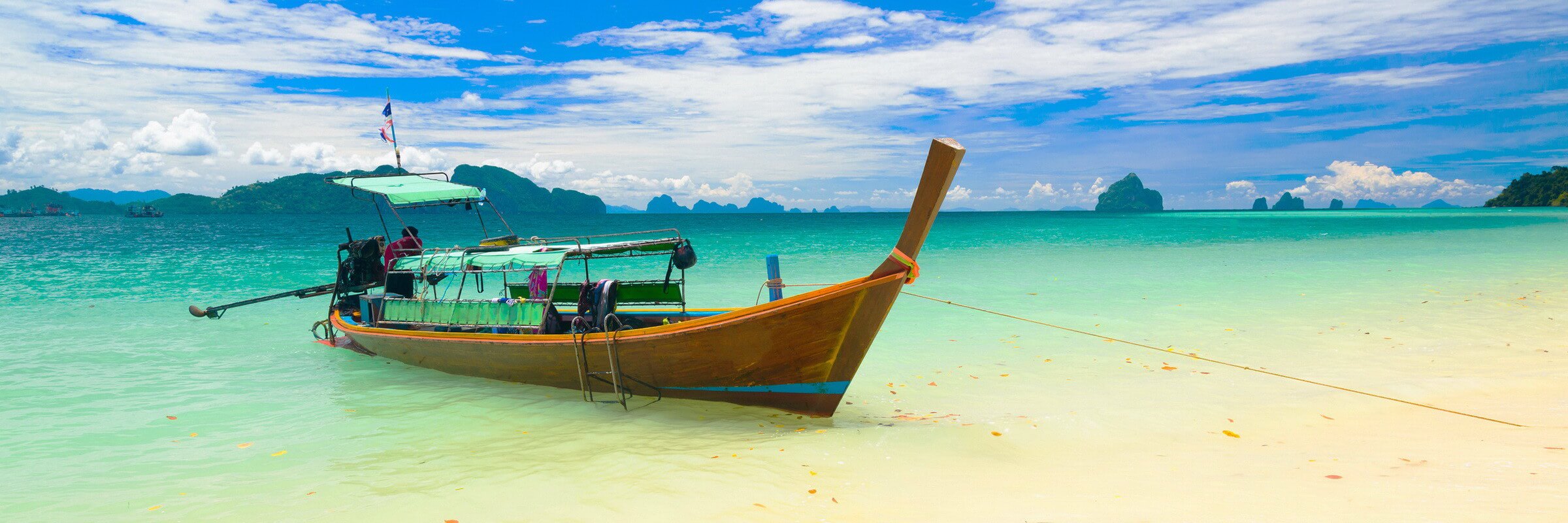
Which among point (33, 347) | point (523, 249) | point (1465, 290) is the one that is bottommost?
point (33, 347)

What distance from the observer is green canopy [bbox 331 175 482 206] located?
1100 cm

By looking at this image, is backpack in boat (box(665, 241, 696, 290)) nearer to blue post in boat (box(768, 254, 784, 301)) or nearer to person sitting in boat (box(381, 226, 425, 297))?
blue post in boat (box(768, 254, 784, 301))

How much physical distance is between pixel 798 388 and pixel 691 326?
46.5 inches

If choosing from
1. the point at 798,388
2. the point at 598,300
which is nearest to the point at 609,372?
the point at 598,300

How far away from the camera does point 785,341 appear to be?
6.77 meters

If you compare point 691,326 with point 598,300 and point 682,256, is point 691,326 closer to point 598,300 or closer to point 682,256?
point 682,256

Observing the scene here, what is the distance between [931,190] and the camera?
5.70m

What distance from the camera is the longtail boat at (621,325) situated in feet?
21.1

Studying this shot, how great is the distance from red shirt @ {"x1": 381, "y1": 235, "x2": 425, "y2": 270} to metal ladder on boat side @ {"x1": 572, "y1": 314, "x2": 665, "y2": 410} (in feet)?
14.3

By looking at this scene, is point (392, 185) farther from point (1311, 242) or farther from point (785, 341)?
point (1311, 242)

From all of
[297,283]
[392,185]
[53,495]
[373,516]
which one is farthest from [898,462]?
[297,283]

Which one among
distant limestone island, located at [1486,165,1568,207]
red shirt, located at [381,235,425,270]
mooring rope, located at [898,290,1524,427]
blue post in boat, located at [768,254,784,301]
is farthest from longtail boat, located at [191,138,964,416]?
distant limestone island, located at [1486,165,1568,207]

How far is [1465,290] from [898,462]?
1638 centimetres

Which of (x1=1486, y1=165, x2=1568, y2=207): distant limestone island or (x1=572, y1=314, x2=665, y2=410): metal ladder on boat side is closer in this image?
(x1=572, y1=314, x2=665, y2=410): metal ladder on boat side
